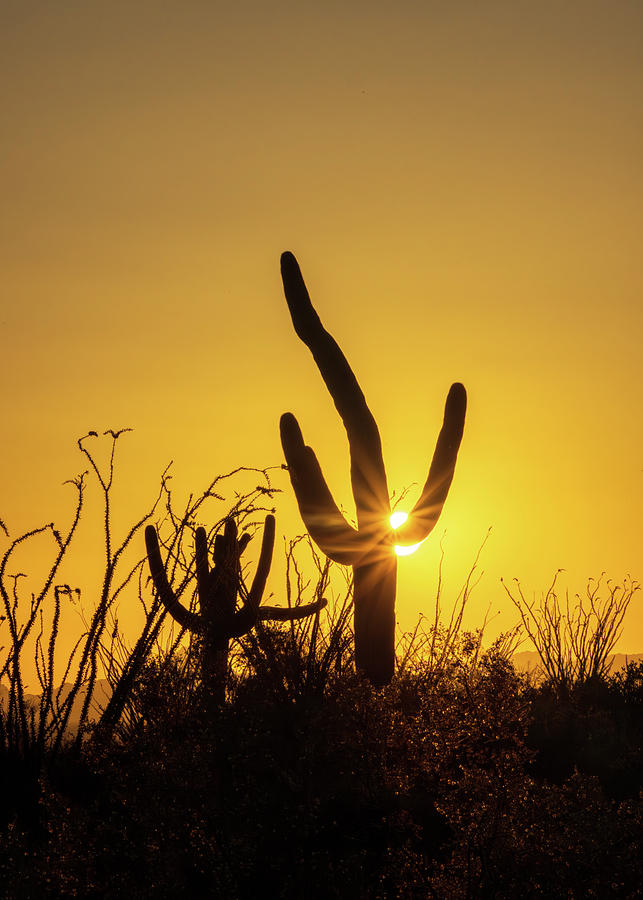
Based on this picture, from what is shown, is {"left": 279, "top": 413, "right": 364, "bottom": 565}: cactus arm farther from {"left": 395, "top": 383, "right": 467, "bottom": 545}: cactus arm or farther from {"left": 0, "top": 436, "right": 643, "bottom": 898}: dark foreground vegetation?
{"left": 0, "top": 436, "right": 643, "bottom": 898}: dark foreground vegetation

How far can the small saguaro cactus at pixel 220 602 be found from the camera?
6.20 metres

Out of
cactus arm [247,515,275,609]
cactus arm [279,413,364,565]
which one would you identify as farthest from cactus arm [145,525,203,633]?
cactus arm [279,413,364,565]

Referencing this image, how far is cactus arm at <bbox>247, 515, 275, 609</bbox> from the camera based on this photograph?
8.71 meters

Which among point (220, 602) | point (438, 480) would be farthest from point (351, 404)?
point (220, 602)

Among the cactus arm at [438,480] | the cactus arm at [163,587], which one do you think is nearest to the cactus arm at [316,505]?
the cactus arm at [438,480]

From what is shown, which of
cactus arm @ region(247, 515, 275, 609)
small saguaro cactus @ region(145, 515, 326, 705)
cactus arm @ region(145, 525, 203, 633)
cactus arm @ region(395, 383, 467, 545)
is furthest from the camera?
cactus arm @ region(247, 515, 275, 609)

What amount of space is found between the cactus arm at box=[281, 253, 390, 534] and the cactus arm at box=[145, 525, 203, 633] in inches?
59.2

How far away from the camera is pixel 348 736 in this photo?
14.1 feet

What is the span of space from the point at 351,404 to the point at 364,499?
28.8 inches

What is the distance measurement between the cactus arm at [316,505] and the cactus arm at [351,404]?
19cm

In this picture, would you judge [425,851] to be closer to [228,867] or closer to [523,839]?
[523,839]

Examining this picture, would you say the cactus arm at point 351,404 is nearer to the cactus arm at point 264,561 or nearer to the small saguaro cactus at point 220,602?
the small saguaro cactus at point 220,602

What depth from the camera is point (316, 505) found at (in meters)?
7.48

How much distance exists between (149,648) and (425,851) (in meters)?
2.03
